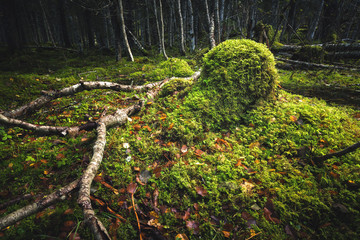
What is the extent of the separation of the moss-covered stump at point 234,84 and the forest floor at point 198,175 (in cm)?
33

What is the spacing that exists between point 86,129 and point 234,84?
3.33 m

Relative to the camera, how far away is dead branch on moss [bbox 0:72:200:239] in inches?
52.4

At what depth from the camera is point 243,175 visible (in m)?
2.31

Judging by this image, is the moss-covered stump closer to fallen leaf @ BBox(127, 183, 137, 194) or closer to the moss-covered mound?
fallen leaf @ BBox(127, 183, 137, 194)

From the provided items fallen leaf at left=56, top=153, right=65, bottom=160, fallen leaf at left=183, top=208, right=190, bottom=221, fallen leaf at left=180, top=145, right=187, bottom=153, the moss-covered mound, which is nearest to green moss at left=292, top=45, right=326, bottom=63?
the moss-covered mound

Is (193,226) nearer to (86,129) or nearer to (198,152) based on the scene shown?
(198,152)

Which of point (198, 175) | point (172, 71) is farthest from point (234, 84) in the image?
point (172, 71)

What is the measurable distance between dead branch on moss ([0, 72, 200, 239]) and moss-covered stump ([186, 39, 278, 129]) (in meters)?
1.66

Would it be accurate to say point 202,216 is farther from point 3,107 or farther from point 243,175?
point 3,107

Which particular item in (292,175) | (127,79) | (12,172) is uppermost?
(127,79)

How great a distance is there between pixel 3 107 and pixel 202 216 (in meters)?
5.60

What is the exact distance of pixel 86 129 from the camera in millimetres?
2852

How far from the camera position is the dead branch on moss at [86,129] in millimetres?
1332

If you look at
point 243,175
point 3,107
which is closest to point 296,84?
point 243,175
